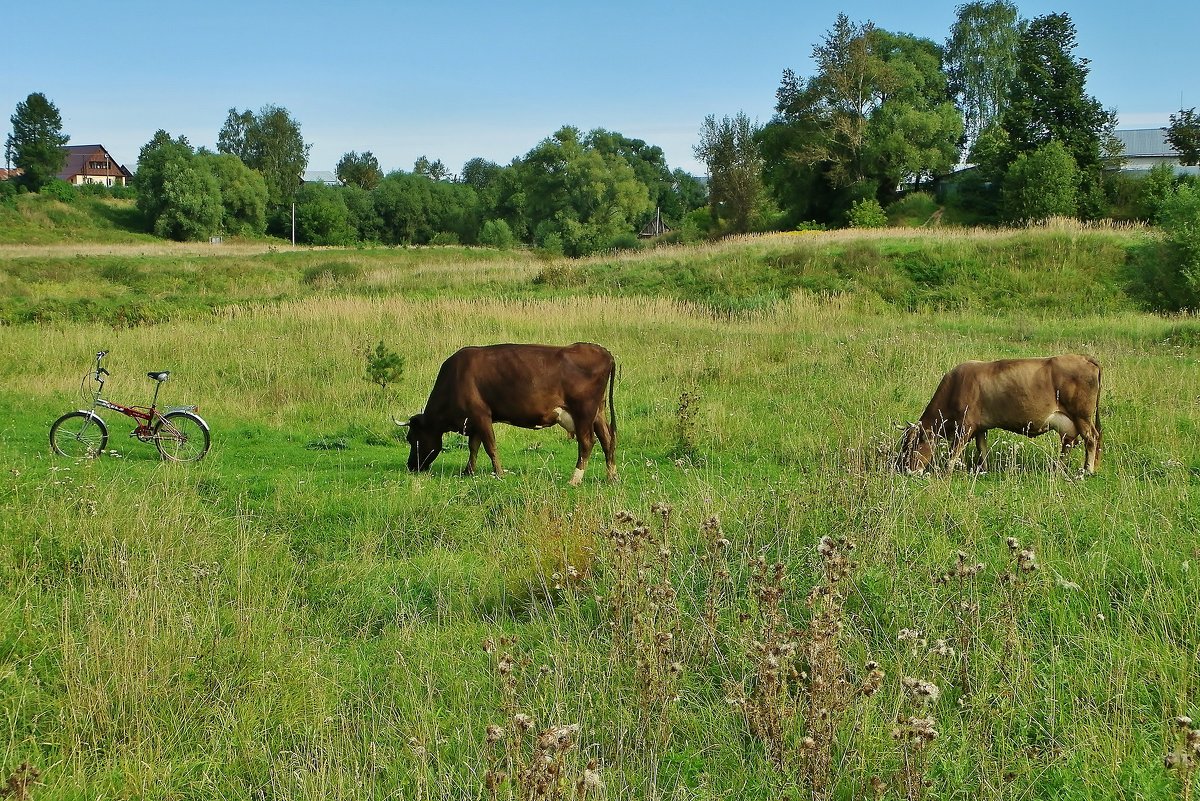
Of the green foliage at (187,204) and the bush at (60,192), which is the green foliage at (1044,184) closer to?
the green foliage at (187,204)

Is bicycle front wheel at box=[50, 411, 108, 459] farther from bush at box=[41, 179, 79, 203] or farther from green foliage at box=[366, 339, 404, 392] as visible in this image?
bush at box=[41, 179, 79, 203]

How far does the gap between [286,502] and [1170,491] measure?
7.72 metres

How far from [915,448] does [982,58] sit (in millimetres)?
74195

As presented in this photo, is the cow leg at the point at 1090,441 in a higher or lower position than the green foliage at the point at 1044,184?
lower

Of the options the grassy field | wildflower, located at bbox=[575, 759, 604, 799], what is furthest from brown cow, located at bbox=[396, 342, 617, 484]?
wildflower, located at bbox=[575, 759, 604, 799]

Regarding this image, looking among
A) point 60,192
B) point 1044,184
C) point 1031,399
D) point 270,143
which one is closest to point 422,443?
point 1031,399

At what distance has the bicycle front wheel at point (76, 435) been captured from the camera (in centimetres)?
1165

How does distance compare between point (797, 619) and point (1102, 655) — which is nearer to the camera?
point (1102, 655)

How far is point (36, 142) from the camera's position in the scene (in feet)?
325

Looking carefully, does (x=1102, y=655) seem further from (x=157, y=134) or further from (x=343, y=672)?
(x=157, y=134)

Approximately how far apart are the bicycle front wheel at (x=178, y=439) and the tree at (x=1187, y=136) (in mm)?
61312

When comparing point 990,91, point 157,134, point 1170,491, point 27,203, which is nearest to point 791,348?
point 1170,491

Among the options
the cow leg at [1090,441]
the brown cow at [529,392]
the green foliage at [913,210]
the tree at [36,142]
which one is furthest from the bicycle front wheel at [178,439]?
the tree at [36,142]

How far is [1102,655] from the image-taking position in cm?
536
